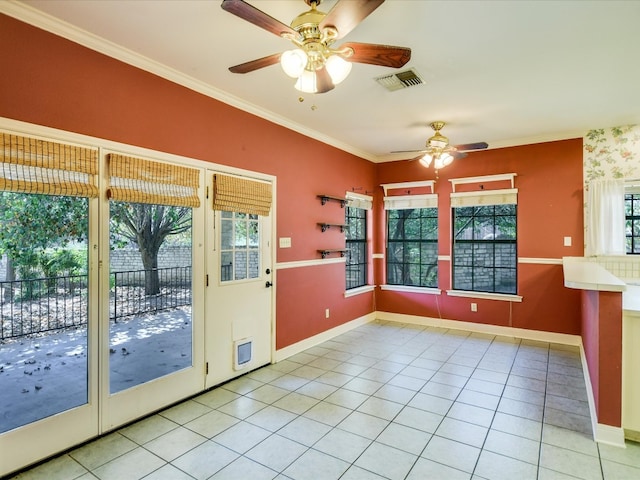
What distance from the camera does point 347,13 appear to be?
153 cm

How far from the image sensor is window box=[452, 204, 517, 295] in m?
5.06

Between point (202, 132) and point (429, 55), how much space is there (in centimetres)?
200

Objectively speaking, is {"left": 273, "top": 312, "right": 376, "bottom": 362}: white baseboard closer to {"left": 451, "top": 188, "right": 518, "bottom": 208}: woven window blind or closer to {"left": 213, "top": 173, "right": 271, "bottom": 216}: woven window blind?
{"left": 213, "top": 173, "right": 271, "bottom": 216}: woven window blind

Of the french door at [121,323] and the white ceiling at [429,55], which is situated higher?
the white ceiling at [429,55]

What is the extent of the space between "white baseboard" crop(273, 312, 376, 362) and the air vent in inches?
117

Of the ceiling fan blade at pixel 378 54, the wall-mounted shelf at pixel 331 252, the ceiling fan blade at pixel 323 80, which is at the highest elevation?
the ceiling fan blade at pixel 378 54

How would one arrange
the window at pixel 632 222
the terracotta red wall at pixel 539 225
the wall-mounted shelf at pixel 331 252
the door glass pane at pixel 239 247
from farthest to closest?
the wall-mounted shelf at pixel 331 252 → the terracotta red wall at pixel 539 225 → the window at pixel 632 222 → the door glass pane at pixel 239 247

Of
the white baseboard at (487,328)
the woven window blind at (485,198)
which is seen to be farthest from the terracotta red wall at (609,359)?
the woven window blind at (485,198)

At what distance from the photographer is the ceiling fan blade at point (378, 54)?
1798 mm

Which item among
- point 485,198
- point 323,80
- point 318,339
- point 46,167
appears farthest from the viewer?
point 485,198

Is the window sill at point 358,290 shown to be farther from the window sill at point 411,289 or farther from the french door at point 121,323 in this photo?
the french door at point 121,323

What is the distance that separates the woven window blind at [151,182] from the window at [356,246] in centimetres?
283

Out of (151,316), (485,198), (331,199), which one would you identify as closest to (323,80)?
(151,316)

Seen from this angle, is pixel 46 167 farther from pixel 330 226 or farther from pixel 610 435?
pixel 610 435
